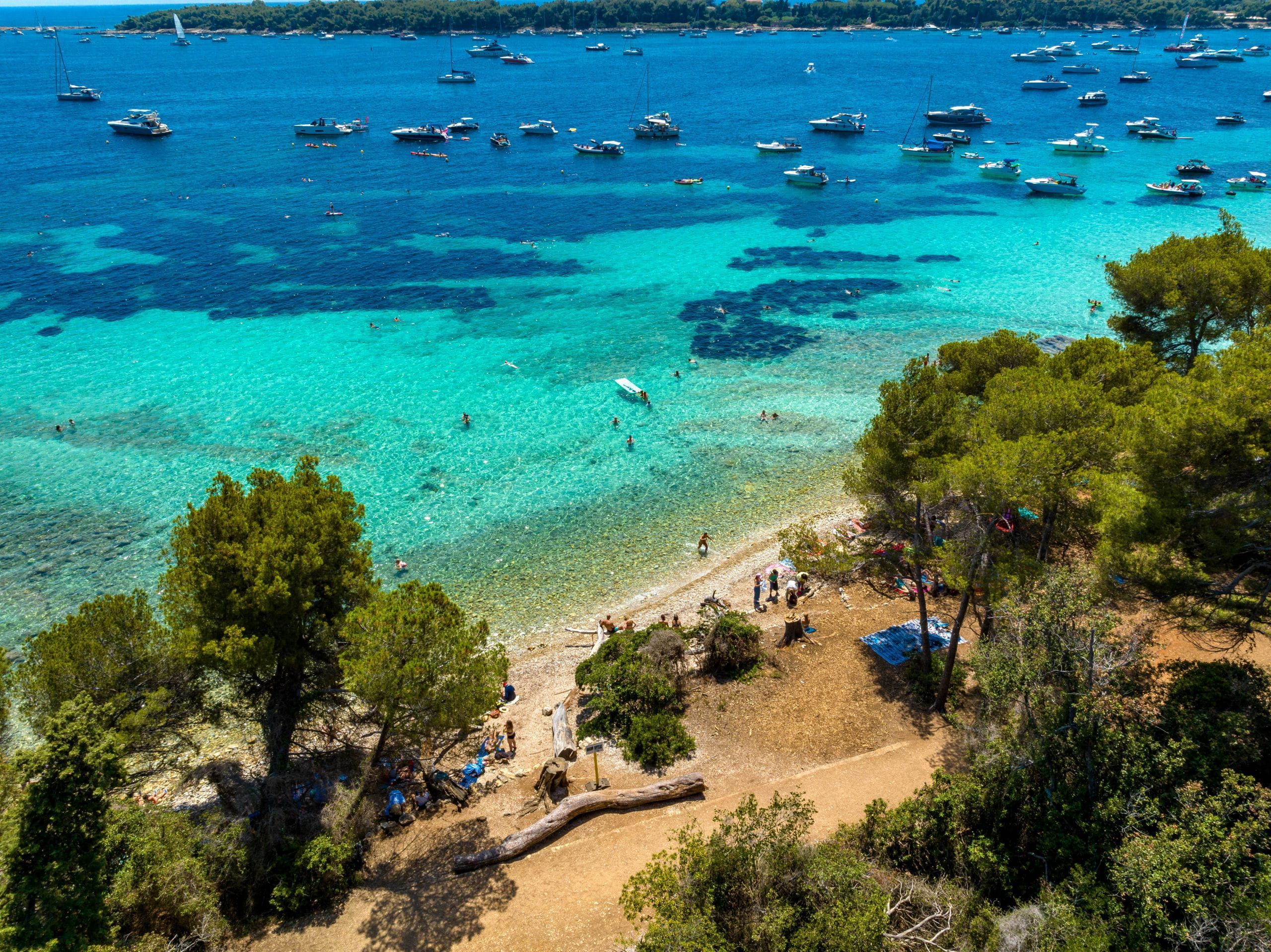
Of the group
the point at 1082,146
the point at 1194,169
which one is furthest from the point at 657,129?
the point at 1194,169

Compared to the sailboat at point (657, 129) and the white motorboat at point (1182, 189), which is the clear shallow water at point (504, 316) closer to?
the white motorboat at point (1182, 189)

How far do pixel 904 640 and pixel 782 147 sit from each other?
302 feet

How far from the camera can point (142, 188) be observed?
85.4m

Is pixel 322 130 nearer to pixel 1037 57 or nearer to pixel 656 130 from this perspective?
pixel 656 130

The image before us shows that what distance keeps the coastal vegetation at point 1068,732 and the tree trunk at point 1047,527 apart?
11 centimetres

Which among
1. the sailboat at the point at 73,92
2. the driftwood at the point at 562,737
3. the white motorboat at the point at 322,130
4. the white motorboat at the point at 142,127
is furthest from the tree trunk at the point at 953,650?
the sailboat at the point at 73,92

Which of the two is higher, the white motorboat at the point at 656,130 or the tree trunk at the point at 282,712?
the white motorboat at the point at 656,130

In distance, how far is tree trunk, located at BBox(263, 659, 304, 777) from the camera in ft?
66.1

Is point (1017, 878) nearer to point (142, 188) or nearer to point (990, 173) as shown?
point (990, 173)

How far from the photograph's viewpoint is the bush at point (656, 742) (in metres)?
21.8

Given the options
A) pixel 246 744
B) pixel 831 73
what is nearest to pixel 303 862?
pixel 246 744

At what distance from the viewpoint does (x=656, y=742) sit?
22125 mm

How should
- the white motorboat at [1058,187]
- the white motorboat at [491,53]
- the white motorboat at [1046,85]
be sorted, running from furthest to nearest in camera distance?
the white motorboat at [491,53] → the white motorboat at [1046,85] → the white motorboat at [1058,187]

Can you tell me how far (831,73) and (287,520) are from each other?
182 meters
